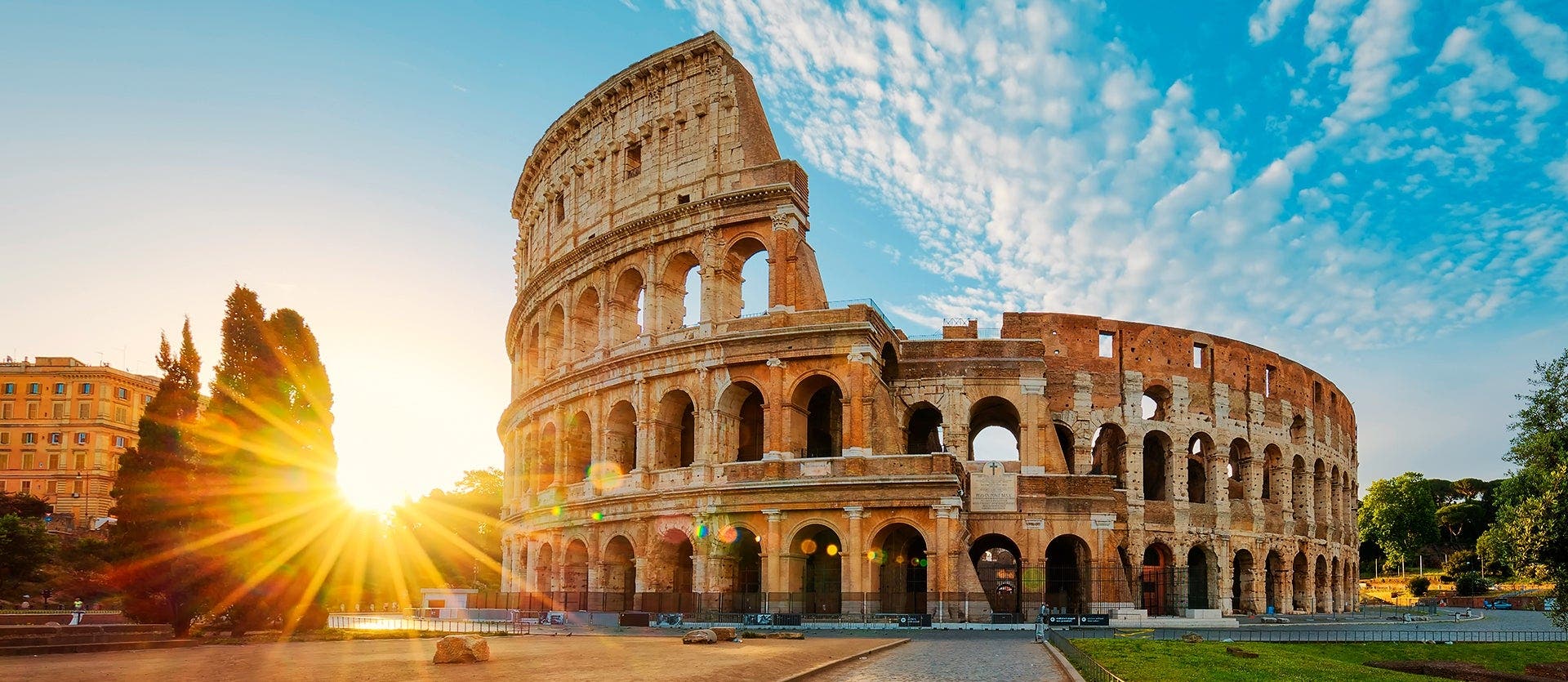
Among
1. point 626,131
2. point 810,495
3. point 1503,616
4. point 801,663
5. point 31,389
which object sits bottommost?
point 1503,616

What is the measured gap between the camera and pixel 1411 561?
285ft

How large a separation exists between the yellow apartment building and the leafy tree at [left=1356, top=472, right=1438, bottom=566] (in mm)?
92415

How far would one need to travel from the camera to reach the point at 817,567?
112 ft

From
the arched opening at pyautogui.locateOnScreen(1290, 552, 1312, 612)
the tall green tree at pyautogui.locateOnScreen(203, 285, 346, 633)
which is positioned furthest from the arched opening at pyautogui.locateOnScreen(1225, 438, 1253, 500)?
the tall green tree at pyautogui.locateOnScreen(203, 285, 346, 633)

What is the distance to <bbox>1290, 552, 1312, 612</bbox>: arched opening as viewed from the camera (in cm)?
4753

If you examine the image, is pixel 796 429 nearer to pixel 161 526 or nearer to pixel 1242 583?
pixel 161 526

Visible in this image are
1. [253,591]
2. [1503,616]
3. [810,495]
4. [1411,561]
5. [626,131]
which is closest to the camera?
[253,591]

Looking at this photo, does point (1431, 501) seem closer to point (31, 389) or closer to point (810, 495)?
point (810, 495)

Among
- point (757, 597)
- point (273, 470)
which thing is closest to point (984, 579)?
point (757, 597)

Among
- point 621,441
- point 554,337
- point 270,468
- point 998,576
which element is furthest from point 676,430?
point 998,576

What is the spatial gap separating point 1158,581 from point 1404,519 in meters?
50.2

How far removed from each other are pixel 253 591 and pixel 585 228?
19.3 metres

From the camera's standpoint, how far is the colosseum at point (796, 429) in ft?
104

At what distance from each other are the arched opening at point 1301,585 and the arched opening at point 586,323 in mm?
31531
